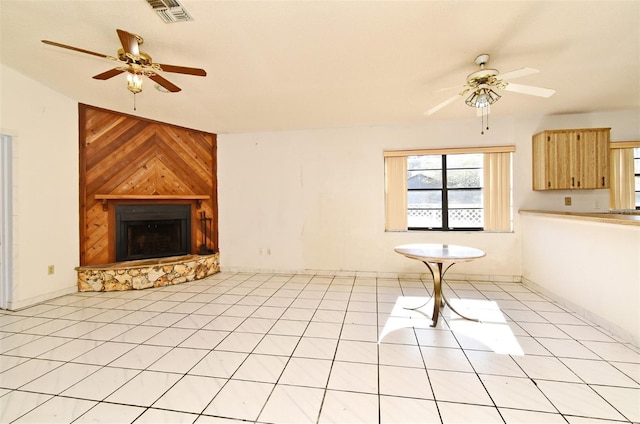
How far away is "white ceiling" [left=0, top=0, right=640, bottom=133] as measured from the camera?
215cm

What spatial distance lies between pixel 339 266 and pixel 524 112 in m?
3.77

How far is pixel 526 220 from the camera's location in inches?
163

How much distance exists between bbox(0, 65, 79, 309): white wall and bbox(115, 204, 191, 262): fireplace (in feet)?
1.86

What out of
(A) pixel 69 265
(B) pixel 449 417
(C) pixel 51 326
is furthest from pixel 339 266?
(A) pixel 69 265

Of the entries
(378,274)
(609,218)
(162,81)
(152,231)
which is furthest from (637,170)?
(152,231)

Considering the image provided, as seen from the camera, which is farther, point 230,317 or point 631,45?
point 230,317

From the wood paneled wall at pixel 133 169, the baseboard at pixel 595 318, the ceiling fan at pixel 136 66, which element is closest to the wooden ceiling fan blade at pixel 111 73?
the ceiling fan at pixel 136 66

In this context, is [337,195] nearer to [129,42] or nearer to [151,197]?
[151,197]

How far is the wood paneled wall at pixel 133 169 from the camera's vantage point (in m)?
4.08

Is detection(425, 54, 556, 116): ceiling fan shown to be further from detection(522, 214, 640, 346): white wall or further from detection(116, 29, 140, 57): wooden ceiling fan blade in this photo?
detection(116, 29, 140, 57): wooden ceiling fan blade

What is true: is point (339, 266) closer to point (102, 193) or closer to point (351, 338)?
point (351, 338)

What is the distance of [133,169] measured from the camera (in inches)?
175

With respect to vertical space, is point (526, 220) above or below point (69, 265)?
above

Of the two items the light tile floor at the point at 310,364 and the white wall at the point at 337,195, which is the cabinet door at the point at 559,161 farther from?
the light tile floor at the point at 310,364
